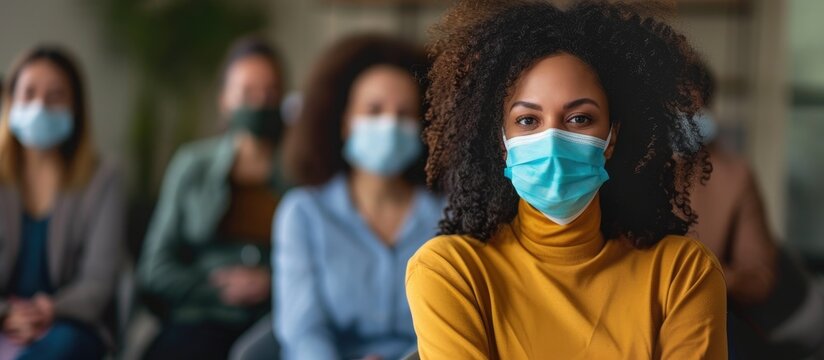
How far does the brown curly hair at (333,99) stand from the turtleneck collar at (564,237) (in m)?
1.07

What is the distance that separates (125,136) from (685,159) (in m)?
4.63

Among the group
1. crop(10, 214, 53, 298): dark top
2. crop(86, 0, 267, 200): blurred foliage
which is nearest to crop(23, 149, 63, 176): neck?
crop(10, 214, 53, 298): dark top

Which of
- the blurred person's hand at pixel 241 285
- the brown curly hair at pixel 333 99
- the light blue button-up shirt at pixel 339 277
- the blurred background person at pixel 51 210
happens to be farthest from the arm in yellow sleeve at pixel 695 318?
the blurred person's hand at pixel 241 285

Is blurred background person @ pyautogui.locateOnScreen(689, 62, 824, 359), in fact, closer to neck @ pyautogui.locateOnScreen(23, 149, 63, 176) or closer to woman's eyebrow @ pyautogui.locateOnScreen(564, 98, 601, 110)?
woman's eyebrow @ pyautogui.locateOnScreen(564, 98, 601, 110)

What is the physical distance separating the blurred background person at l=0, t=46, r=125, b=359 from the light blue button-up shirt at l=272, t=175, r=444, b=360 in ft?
1.63

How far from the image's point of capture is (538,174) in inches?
39.6

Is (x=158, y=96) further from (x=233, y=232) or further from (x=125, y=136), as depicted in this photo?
(x=233, y=232)

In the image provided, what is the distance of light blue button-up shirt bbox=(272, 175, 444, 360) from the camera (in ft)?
6.44

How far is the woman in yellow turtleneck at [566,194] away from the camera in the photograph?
1002 millimetres

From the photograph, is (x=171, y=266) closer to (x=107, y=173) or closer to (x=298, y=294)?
(x=107, y=173)

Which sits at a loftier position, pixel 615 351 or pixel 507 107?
pixel 507 107

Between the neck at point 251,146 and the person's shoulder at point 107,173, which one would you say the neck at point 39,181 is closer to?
the person's shoulder at point 107,173

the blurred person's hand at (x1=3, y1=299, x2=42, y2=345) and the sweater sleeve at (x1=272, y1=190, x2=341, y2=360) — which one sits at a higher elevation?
the sweater sleeve at (x1=272, y1=190, x2=341, y2=360)

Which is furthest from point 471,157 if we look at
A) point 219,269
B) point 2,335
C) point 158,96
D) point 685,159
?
point 158,96
